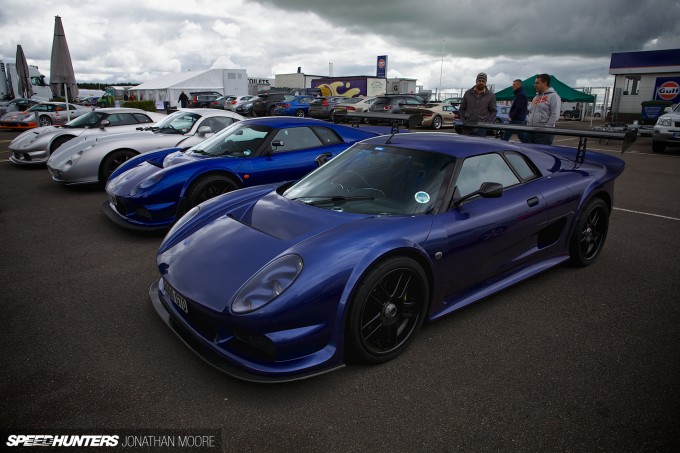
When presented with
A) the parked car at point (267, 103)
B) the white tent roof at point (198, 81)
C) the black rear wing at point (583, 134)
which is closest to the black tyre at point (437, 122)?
the parked car at point (267, 103)

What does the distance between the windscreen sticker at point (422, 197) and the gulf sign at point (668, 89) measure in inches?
1190

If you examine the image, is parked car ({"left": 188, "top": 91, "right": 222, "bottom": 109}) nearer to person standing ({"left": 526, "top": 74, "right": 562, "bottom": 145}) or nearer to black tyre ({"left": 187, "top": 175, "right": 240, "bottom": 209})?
person standing ({"left": 526, "top": 74, "right": 562, "bottom": 145})

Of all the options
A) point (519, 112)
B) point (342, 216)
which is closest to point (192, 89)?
point (519, 112)

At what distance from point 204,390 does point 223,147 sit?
3.54 m

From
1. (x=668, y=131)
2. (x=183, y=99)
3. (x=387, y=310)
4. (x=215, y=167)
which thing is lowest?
(x=387, y=310)

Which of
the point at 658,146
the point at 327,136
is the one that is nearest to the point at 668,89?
the point at 658,146

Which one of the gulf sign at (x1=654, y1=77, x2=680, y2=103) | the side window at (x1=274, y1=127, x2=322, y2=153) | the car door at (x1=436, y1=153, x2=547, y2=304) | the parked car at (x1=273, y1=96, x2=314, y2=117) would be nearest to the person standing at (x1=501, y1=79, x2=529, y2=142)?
the side window at (x1=274, y1=127, x2=322, y2=153)

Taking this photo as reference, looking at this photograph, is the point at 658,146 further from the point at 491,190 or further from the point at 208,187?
the point at 208,187

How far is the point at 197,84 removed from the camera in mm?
33250

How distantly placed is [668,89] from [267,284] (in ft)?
106

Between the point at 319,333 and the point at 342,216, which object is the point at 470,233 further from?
the point at 319,333

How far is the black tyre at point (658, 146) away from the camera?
41.5 feet

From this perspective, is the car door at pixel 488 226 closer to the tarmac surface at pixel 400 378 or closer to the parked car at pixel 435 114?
the tarmac surface at pixel 400 378

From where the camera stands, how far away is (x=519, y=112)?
7.75 m
